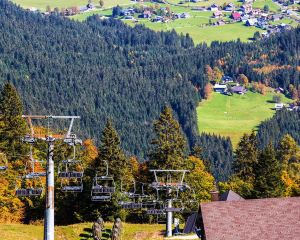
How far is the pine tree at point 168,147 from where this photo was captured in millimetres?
105438

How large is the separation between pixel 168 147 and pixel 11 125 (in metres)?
23.0

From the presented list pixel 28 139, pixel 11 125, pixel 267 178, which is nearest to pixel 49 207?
pixel 28 139

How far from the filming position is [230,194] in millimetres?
104250

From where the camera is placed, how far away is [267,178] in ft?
405

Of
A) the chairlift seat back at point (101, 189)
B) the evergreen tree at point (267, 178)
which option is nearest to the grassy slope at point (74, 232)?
the chairlift seat back at point (101, 189)

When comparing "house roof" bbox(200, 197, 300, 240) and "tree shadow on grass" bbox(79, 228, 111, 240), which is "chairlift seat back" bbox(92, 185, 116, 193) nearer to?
"house roof" bbox(200, 197, 300, 240)

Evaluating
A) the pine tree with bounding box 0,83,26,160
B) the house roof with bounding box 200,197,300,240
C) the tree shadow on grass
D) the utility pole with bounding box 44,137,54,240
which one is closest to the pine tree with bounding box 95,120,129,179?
the tree shadow on grass

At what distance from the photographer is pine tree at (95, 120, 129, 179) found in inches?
4040

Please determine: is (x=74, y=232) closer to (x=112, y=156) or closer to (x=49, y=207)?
(x=112, y=156)

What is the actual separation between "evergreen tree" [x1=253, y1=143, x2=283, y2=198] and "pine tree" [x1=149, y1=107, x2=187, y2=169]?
18523mm

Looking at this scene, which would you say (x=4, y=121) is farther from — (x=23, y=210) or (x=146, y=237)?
(x=146, y=237)

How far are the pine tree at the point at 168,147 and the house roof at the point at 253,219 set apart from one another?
1526 inches

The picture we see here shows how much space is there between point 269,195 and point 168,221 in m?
35.0

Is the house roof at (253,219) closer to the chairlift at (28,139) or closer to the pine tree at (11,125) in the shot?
the chairlift at (28,139)
